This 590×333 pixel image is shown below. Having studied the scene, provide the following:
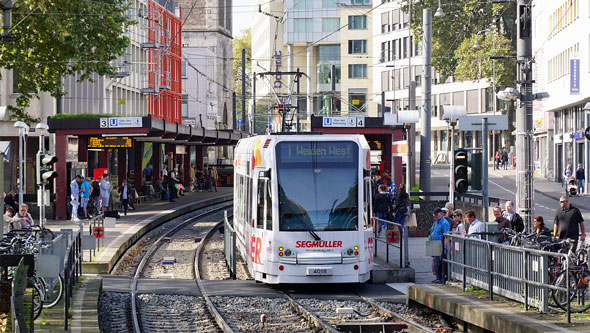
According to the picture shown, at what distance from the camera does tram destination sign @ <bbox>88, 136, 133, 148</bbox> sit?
4412 centimetres

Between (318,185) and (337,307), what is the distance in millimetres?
3034

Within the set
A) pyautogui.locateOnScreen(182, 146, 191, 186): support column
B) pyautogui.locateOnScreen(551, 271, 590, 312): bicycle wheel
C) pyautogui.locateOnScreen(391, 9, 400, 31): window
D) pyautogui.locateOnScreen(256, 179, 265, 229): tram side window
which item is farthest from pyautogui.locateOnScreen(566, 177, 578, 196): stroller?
pyautogui.locateOnScreen(391, 9, 400, 31): window

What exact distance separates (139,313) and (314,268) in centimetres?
379

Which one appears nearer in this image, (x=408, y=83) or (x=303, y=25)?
(x=408, y=83)

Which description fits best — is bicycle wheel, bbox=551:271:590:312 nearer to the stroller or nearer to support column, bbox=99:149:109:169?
the stroller

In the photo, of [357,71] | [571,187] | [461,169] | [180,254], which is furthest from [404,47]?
[461,169]

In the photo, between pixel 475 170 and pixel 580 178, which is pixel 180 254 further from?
pixel 580 178

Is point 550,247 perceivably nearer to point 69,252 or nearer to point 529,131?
point 529,131

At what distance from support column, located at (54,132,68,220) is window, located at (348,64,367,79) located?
8478 cm

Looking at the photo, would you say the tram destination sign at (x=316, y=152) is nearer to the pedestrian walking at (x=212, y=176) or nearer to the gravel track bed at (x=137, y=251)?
the gravel track bed at (x=137, y=251)

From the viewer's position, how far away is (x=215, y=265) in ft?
90.1

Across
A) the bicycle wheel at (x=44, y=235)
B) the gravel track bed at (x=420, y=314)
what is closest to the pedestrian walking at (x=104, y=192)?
the bicycle wheel at (x=44, y=235)

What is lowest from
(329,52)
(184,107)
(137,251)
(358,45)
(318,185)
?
(137,251)

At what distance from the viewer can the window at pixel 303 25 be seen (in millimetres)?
124438
